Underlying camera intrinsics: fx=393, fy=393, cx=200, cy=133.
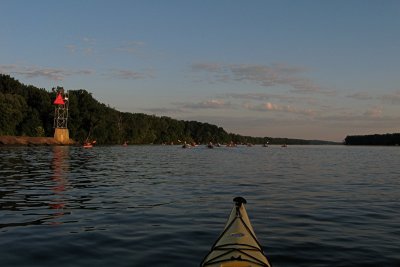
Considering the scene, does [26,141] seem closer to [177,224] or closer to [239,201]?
[177,224]

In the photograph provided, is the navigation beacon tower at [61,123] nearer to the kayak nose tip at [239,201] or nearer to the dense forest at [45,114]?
the dense forest at [45,114]

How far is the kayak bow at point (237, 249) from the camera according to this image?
8.48 metres

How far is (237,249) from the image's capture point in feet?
29.3

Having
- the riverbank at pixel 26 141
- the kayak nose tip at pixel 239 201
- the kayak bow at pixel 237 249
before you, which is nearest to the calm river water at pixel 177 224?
the kayak bow at pixel 237 249

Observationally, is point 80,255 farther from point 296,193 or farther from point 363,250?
point 296,193

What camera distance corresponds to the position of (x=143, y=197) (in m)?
23.9

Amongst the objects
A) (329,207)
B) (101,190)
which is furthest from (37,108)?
(329,207)

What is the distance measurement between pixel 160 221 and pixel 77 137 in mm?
157167

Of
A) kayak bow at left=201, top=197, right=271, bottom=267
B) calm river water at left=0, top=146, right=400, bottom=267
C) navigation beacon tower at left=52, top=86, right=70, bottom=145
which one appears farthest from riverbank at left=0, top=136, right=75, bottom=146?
kayak bow at left=201, top=197, right=271, bottom=267

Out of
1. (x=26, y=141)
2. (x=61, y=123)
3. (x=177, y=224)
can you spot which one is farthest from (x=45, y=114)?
(x=177, y=224)

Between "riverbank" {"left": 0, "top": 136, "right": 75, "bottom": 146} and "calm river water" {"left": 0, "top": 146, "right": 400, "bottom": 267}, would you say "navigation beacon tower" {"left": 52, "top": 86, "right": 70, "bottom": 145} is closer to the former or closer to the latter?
"riverbank" {"left": 0, "top": 136, "right": 75, "bottom": 146}

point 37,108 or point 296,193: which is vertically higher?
point 37,108

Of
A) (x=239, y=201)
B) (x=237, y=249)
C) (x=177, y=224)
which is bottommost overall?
(x=177, y=224)

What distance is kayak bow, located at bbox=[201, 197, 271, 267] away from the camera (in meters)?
8.48
